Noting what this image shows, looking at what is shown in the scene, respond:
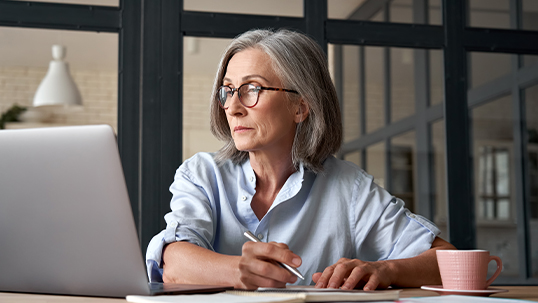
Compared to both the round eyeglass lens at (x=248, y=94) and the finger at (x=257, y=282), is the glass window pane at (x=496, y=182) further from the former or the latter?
the finger at (x=257, y=282)

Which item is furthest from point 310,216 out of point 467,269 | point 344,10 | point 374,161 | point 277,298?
point 374,161

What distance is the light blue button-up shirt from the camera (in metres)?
1.51

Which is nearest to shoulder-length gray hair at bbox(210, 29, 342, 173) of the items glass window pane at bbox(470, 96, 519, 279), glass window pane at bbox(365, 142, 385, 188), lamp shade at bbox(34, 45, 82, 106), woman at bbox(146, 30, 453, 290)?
woman at bbox(146, 30, 453, 290)

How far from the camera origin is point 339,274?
1.11m

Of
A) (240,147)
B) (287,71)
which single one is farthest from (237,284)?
(287,71)

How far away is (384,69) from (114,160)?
2451 millimetres

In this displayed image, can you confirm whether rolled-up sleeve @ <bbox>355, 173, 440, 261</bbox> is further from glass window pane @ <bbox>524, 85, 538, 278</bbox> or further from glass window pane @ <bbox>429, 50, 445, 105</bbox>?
glass window pane @ <bbox>524, 85, 538, 278</bbox>

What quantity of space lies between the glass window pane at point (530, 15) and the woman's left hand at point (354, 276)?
6.65ft

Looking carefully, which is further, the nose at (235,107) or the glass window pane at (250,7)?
the glass window pane at (250,7)

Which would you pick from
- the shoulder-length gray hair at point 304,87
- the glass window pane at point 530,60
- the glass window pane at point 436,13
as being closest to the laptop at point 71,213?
the shoulder-length gray hair at point 304,87

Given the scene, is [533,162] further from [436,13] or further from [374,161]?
[436,13]

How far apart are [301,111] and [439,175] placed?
4.62ft

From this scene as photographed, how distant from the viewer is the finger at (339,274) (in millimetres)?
1103

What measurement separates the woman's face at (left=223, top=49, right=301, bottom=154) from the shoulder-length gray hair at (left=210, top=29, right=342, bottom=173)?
3 centimetres
